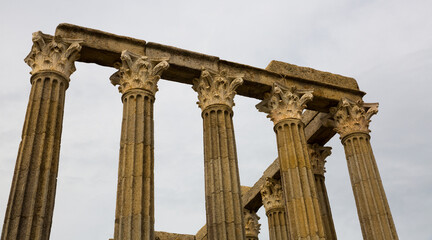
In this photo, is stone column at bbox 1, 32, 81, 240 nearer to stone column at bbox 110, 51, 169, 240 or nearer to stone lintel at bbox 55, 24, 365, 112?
stone lintel at bbox 55, 24, 365, 112

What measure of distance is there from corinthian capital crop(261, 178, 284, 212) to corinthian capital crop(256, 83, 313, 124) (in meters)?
7.99

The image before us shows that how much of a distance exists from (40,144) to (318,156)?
53.4 feet

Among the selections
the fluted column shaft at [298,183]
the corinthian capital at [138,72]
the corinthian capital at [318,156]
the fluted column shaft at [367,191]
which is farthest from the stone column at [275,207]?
the corinthian capital at [138,72]

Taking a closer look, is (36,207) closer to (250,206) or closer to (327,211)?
(327,211)

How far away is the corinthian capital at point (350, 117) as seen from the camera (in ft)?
83.8

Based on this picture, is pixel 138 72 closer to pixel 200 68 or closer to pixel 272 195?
pixel 200 68

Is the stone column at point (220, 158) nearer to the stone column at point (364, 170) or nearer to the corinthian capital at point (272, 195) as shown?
the stone column at point (364, 170)

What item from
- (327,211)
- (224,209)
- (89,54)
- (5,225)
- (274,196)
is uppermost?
(89,54)

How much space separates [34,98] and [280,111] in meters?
11.3

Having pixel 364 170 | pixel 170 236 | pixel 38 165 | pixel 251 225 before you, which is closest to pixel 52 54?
pixel 38 165

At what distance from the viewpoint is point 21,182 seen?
16312mm

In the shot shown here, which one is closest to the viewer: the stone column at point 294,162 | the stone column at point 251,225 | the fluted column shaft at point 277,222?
the stone column at point 294,162

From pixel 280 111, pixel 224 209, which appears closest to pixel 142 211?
pixel 224 209

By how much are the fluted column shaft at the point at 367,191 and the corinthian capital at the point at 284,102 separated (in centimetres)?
328
